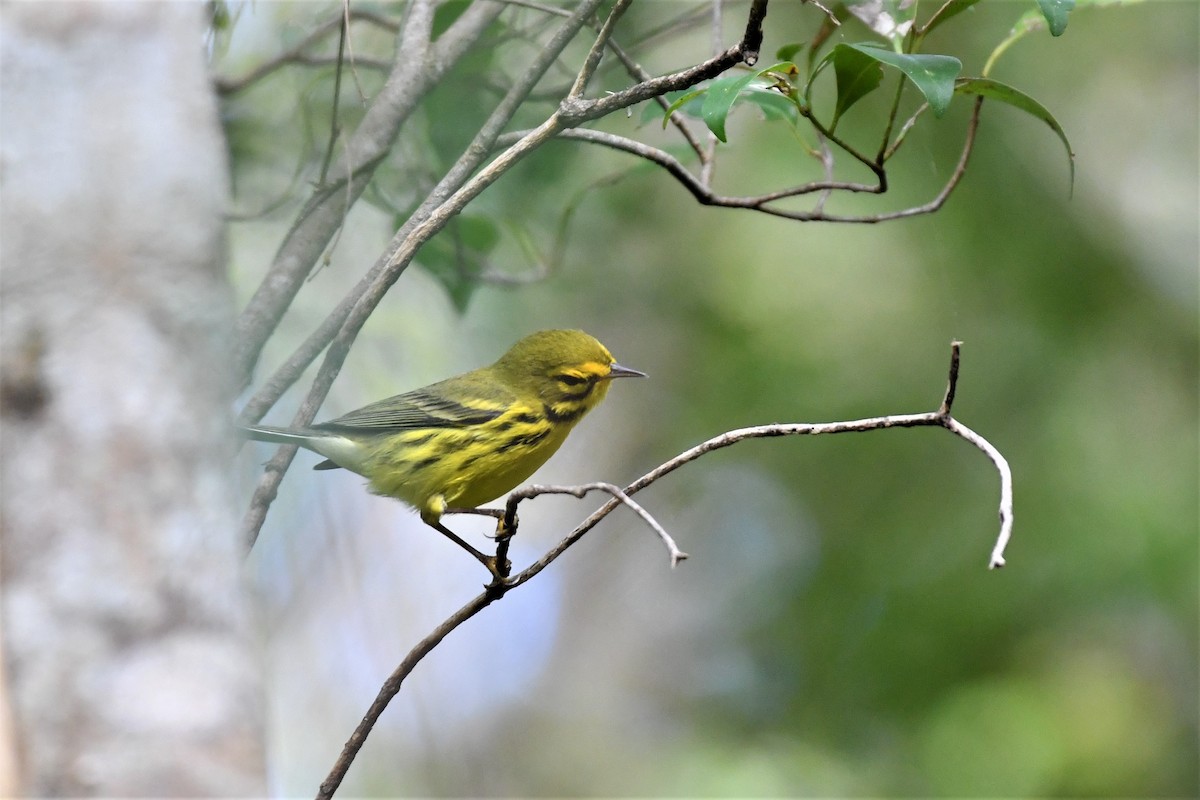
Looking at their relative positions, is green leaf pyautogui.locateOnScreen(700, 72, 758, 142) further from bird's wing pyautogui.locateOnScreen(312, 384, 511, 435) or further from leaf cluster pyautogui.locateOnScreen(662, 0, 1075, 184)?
bird's wing pyautogui.locateOnScreen(312, 384, 511, 435)

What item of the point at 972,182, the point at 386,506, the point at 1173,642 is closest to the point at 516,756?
the point at 386,506

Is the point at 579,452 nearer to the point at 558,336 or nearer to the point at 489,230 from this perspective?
the point at 558,336

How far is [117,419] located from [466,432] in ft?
8.63

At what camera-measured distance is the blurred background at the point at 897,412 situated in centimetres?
580

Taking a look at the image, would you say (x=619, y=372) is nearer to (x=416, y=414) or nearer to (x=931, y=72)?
(x=416, y=414)

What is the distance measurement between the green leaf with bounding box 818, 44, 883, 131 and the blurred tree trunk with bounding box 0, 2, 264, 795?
1605 mm

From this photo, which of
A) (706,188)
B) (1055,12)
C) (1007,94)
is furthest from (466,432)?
(1055,12)

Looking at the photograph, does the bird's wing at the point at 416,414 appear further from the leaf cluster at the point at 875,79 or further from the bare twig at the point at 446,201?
the leaf cluster at the point at 875,79

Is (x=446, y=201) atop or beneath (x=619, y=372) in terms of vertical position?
atop

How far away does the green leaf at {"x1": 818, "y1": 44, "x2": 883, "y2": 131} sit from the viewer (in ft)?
8.70

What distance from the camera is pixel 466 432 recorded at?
4043 millimetres

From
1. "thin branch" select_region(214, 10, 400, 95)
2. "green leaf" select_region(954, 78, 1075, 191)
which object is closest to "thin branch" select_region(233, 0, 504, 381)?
"thin branch" select_region(214, 10, 400, 95)

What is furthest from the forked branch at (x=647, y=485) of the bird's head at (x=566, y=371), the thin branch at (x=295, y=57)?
the thin branch at (x=295, y=57)

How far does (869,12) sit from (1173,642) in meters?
4.61
